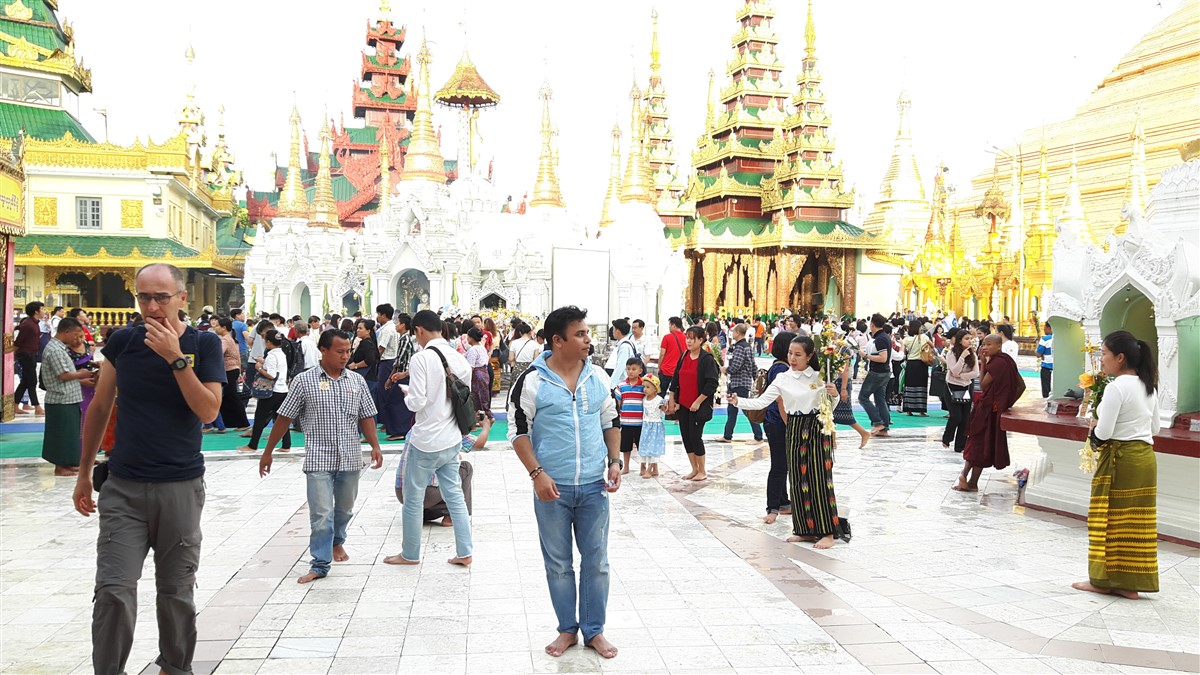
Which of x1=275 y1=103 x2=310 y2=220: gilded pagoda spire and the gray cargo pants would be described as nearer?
the gray cargo pants

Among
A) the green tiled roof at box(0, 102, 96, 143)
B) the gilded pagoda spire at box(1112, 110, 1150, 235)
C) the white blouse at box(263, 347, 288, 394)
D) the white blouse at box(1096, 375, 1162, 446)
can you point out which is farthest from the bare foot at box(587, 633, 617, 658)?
the green tiled roof at box(0, 102, 96, 143)

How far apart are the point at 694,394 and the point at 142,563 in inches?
248

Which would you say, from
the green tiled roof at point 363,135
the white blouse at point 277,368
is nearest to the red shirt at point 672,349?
the white blouse at point 277,368

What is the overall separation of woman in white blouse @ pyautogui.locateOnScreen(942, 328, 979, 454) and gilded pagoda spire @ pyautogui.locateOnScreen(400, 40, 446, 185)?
1920 cm

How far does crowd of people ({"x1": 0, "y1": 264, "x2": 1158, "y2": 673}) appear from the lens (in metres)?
3.90

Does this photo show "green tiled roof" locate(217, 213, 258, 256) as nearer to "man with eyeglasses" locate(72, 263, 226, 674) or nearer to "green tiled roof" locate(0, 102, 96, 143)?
"green tiled roof" locate(0, 102, 96, 143)

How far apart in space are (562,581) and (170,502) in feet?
6.10

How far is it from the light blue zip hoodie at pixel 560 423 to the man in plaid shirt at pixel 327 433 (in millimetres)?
1719

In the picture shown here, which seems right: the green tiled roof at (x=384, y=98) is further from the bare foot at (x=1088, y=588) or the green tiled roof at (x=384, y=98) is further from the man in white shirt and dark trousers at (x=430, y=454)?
the bare foot at (x=1088, y=588)

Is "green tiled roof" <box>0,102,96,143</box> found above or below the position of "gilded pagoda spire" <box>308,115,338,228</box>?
above

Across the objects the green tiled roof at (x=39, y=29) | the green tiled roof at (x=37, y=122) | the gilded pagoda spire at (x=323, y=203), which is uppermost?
the green tiled roof at (x=39, y=29)

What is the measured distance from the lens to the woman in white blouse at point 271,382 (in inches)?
440

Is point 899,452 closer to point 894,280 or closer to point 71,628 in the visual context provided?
point 71,628

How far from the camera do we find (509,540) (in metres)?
6.96
